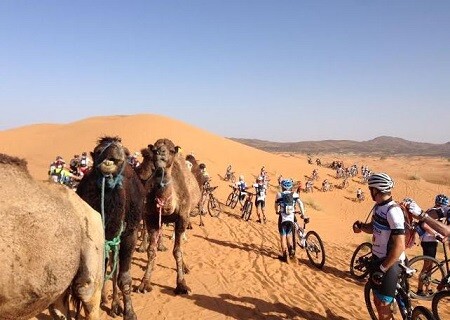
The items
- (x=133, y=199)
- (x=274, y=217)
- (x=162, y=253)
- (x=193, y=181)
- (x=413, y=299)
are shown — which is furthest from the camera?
(x=274, y=217)

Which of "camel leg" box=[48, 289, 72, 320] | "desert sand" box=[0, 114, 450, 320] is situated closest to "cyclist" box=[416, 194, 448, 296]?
"desert sand" box=[0, 114, 450, 320]

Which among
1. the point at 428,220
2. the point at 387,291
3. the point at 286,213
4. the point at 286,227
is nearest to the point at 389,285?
the point at 387,291

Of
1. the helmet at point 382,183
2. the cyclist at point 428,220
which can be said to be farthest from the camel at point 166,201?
the cyclist at point 428,220

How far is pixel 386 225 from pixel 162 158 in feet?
13.1

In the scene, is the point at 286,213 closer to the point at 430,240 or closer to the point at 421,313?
the point at 430,240

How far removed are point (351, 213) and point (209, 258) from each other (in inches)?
794

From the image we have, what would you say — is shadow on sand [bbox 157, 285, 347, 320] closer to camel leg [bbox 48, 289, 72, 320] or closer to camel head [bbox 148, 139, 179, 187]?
camel head [bbox 148, 139, 179, 187]

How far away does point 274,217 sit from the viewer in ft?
76.2

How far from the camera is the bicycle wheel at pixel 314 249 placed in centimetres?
1044

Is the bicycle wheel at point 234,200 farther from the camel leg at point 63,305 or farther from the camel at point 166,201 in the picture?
the camel leg at point 63,305

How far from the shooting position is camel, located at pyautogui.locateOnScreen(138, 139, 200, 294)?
23.2 feet

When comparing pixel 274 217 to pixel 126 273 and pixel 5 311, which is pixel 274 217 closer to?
pixel 126 273

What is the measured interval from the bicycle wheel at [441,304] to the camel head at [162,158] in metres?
5.08

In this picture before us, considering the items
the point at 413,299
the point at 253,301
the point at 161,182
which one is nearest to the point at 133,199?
the point at 161,182
